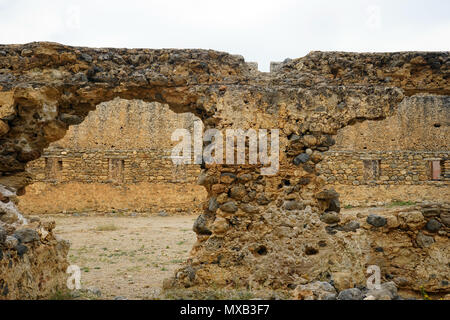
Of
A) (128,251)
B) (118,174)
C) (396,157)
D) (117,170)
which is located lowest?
(128,251)

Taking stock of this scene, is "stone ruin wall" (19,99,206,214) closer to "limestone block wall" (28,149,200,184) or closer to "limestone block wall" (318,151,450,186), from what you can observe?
"limestone block wall" (28,149,200,184)

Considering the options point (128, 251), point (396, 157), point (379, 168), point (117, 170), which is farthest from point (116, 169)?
point (396, 157)

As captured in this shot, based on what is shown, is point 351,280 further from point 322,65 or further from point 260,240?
point 322,65

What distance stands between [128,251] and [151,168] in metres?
6.78

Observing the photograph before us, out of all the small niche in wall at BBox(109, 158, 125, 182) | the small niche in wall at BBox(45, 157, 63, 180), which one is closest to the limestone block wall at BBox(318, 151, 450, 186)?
the small niche in wall at BBox(109, 158, 125, 182)

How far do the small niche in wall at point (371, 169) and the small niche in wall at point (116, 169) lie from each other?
10.1m

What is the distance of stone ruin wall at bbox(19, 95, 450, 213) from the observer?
46.7 feet

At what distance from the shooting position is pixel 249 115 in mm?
4699

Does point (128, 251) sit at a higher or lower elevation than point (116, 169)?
lower

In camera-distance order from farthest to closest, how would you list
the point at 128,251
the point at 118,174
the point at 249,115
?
1. the point at 118,174
2. the point at 128,251
3. the point at 249,115

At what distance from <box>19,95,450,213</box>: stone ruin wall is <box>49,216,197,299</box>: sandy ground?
1.21 m

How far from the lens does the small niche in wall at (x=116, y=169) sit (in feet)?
47.3

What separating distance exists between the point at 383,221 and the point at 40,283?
420 cm

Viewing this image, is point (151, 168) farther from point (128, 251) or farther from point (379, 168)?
point (379, 168)
